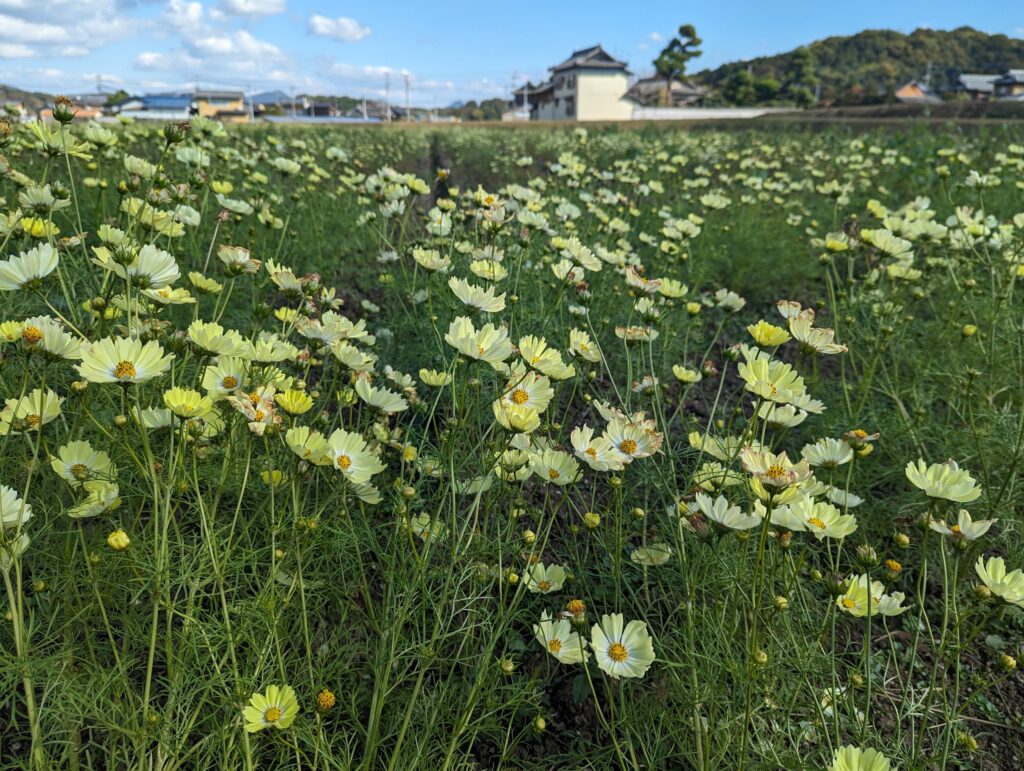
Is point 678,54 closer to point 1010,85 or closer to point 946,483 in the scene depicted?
point 1010,85

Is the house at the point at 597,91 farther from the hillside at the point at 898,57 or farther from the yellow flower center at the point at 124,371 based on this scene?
the yellow flower center at the point at 124,371

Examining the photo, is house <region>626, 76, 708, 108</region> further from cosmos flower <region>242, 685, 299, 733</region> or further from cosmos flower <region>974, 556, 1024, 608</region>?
cosmos flower <region>242, 685, 299, 733</region>

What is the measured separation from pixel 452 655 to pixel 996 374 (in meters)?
2.07

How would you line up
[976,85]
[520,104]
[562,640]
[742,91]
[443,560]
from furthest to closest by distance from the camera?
[520,104] < [976,85] < [742,91] < [443,560] < [562,640]

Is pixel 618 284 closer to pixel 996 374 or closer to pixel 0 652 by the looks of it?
pixel 996 374

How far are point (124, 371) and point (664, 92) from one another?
174ft

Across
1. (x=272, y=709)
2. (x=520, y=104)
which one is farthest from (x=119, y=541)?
(x=520, y=104)

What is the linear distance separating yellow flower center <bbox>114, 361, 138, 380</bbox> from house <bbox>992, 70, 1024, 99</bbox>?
61.9m

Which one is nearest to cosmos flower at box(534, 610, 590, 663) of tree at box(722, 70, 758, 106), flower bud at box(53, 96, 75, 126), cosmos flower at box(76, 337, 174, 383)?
cosmos flower at box(76, 337, 174, 383)

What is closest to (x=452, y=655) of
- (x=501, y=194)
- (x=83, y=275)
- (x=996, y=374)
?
(x=83, y=275)

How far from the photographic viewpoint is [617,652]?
3.34ft

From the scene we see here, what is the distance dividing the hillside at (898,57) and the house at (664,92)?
25.4 feet

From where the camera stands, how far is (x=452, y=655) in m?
1.23

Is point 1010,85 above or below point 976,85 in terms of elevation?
below
